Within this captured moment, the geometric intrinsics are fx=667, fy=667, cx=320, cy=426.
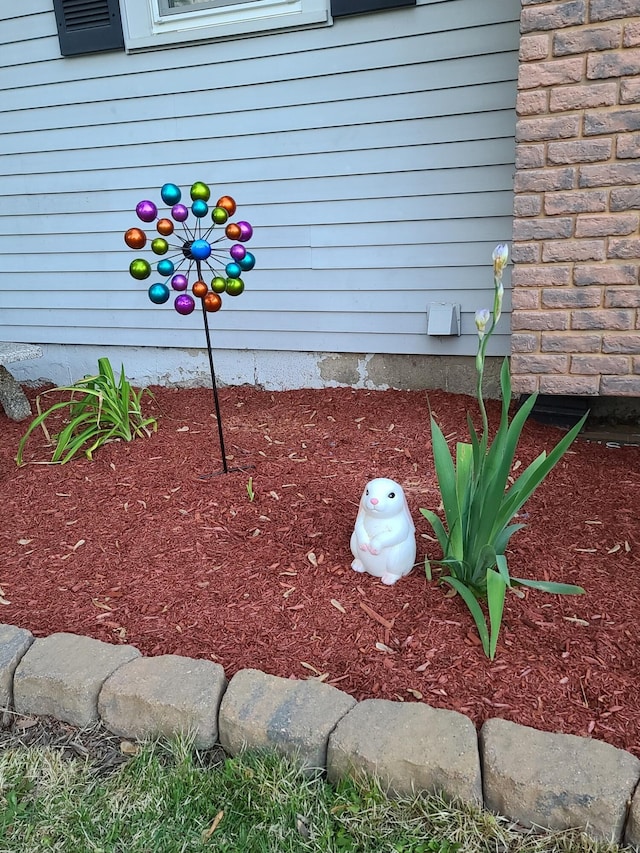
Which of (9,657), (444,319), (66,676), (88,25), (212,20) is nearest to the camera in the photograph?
(66,676)

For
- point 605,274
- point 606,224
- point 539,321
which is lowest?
point 539,321

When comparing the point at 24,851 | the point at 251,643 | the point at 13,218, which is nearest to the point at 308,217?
the point at 13,218

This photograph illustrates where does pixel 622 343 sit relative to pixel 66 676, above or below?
above

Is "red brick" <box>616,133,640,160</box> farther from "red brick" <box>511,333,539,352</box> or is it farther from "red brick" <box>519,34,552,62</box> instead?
"red brick" <box>511,333,539,352</box>

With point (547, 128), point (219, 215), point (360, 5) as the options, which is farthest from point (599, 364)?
point (360, 5)

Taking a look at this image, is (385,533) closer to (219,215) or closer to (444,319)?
(219,215)

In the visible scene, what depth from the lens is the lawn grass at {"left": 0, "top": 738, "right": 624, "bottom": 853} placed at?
1482 millimetres

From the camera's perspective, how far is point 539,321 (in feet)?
10.0

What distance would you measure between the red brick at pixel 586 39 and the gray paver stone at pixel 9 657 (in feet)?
9.71

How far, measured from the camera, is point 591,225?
9.39 feet

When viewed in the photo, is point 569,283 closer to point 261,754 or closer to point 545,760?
point 545,760

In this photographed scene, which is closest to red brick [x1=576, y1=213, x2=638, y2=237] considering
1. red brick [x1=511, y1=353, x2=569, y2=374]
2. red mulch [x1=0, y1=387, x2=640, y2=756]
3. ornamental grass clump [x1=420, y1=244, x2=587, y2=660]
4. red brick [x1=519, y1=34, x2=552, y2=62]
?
red brick [x1=511, y1=353, x2=569, y2=374]

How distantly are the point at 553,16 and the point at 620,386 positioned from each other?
156 centimetres

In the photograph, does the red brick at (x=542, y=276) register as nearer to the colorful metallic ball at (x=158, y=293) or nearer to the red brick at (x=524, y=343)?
the red brick at (x=524, y=343)
